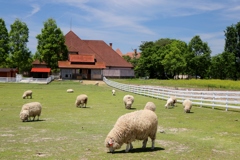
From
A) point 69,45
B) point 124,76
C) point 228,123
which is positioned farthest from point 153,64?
point 228,123

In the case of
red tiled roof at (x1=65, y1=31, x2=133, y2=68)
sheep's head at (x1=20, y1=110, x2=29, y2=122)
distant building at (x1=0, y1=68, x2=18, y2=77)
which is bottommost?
sheep's head at (x1=20, y1=110, x2=29, y2=122)

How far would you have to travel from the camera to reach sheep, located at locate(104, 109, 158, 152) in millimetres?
8734

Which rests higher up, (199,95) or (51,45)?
(51,45)

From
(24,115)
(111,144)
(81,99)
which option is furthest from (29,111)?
(111,144)

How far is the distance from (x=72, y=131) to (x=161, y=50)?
86.4m

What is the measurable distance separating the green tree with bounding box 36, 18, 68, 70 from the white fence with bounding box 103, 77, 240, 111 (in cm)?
3212

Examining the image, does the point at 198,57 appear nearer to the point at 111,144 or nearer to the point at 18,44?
the point at 18,44

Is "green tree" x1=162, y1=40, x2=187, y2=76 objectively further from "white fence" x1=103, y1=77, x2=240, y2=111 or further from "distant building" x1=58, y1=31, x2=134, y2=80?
"white fence" x1=103, y1=77, x2=240, y2=111

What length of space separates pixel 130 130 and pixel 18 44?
233 ft

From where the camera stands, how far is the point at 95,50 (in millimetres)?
91125

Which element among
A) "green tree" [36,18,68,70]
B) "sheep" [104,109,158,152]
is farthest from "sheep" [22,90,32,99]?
"green tree" [36,18,68,70]

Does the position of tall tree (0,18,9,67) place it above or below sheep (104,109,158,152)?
above

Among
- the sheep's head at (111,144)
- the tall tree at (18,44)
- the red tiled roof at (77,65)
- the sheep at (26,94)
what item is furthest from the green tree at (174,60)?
the sheep's head at (111,144)

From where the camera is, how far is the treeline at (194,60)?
87512 millimetres
